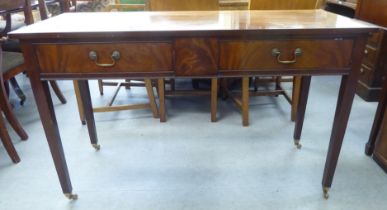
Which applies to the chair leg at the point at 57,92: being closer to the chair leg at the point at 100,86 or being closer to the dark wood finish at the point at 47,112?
the chair leg at the point at 100,86

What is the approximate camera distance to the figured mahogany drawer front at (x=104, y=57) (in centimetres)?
104

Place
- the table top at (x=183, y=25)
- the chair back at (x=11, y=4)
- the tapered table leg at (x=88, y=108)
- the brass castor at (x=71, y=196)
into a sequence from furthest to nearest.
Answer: the chair back at (x=11, y=4), the tapered table leg at (x=88, y=108), the brass castor at (x=71, y=196), the table top at (x=183, y=25)

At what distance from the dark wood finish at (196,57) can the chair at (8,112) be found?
1.19m

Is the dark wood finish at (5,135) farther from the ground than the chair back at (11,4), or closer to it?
closer to it

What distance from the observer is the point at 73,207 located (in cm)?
136

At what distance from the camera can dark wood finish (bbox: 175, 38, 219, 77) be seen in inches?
41.1

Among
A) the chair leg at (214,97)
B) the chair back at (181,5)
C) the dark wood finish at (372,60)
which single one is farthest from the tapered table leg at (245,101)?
the dark wood finish at (372,60)

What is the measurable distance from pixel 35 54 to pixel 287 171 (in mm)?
1336

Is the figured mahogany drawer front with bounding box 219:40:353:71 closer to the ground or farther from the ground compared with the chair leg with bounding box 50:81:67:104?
farther from the ground

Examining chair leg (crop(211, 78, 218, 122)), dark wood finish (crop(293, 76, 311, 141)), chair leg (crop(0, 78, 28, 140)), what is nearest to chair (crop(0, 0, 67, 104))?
chair leg (crop(0, 78, 28, 140))

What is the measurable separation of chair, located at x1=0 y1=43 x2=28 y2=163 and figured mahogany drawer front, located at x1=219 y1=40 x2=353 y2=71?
134 cm

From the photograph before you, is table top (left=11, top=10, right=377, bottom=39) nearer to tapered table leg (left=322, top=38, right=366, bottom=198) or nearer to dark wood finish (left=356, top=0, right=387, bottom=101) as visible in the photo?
tapered table leg (left=322, top=38, right=366, bottom=198)

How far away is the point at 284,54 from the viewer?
108 cm

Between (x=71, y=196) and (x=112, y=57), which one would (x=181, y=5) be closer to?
(x=112, y=57)
